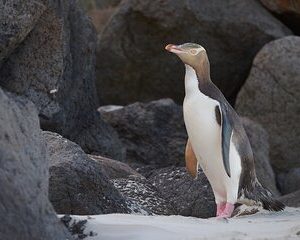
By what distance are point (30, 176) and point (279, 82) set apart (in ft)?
27.3

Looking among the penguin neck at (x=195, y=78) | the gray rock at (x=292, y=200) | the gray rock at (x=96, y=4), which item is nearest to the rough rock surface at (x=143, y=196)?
the penguin neck at (x=195, y=78)

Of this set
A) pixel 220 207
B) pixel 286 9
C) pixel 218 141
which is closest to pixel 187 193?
pixel 220 207

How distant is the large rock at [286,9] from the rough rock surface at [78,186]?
794cm

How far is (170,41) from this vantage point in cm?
1336

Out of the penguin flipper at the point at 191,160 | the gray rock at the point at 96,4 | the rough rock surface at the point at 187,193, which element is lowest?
the rough rock surface at the point at 187,193

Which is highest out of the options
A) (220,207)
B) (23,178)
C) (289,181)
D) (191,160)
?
(23,178)

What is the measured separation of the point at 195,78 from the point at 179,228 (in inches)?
74.2

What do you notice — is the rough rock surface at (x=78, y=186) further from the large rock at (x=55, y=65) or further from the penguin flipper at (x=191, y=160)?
the large rock at (x=55, y=65)

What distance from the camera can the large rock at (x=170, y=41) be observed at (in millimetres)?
13195

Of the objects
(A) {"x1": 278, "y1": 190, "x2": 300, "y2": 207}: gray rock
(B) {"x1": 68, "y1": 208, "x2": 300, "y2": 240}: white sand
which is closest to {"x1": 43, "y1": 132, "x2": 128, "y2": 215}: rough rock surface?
(B) {"x1": 68, "y1": 208, "x2": 300, "y2": 240}: white sand

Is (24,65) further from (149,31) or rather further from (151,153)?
(149,31)

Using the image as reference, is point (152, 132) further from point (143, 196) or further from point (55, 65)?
point (143, 196)

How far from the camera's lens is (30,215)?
13.8 feet

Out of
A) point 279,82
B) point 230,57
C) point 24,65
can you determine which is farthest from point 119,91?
point 24,65
